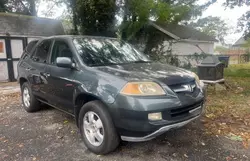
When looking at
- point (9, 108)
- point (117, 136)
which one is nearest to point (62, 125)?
point (117, 136)

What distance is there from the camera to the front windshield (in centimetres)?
375

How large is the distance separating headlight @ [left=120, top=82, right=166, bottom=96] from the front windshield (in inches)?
37.2

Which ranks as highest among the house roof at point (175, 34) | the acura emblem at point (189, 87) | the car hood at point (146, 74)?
the house roof at point (175, 34)

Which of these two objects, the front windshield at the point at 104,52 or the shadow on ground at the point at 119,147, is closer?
the shadow on ground at the point at 119,147

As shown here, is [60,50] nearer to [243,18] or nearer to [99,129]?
[99,129]

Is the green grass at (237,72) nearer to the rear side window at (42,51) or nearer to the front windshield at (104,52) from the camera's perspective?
the front windshield at (104,52)

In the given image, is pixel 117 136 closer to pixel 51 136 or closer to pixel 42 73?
pixel 51 136

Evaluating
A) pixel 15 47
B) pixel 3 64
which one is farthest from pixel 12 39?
pixel 3 64

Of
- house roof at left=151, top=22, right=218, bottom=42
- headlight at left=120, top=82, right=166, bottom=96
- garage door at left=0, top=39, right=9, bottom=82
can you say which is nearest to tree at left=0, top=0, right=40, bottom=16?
garage door at left=0, top=39, right=9, bottom=82

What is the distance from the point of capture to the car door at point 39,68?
457cm

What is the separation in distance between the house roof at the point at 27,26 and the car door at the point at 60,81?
9.21 metres

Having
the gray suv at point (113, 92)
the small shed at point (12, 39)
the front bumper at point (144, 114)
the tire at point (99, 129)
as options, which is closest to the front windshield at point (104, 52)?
the gray suv at point (113, 92)

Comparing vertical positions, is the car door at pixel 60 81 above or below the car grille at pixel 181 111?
above

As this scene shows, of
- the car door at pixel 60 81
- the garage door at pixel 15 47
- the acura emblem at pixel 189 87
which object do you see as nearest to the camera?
the acura emblem at pixel 189 87
